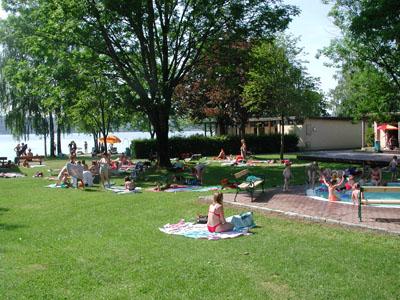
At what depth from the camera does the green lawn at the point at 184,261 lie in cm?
700

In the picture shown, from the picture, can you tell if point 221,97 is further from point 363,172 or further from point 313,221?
point 313,221

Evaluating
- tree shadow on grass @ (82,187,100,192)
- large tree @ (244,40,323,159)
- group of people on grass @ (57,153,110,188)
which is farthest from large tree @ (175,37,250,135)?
tree shadow on grass @ (82,187,100,192)

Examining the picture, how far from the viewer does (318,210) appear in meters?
12.2

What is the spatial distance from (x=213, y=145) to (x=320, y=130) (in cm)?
1228

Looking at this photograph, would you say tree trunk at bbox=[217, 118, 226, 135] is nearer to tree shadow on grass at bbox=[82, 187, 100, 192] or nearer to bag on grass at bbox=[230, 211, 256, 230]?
tree shadow on grass at bbox=[82, 187, 100, 192]

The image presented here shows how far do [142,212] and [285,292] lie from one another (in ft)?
24.9

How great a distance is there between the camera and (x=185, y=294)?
6.87 meters

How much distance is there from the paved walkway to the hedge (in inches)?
1035

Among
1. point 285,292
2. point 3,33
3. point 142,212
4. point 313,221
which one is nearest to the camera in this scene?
point 285,292

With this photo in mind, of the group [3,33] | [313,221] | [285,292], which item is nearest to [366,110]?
[313,221]

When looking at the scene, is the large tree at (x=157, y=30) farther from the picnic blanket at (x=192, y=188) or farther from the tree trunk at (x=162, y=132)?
the picnic blanket at (x=192, y=188)

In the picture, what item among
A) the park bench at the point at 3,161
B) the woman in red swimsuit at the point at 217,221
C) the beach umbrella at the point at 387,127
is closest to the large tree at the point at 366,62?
the woman in red swimsuit at the point at 217,221

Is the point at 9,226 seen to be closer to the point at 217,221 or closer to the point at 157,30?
the point at 217,221

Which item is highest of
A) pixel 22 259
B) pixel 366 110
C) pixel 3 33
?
pixel 3 33
